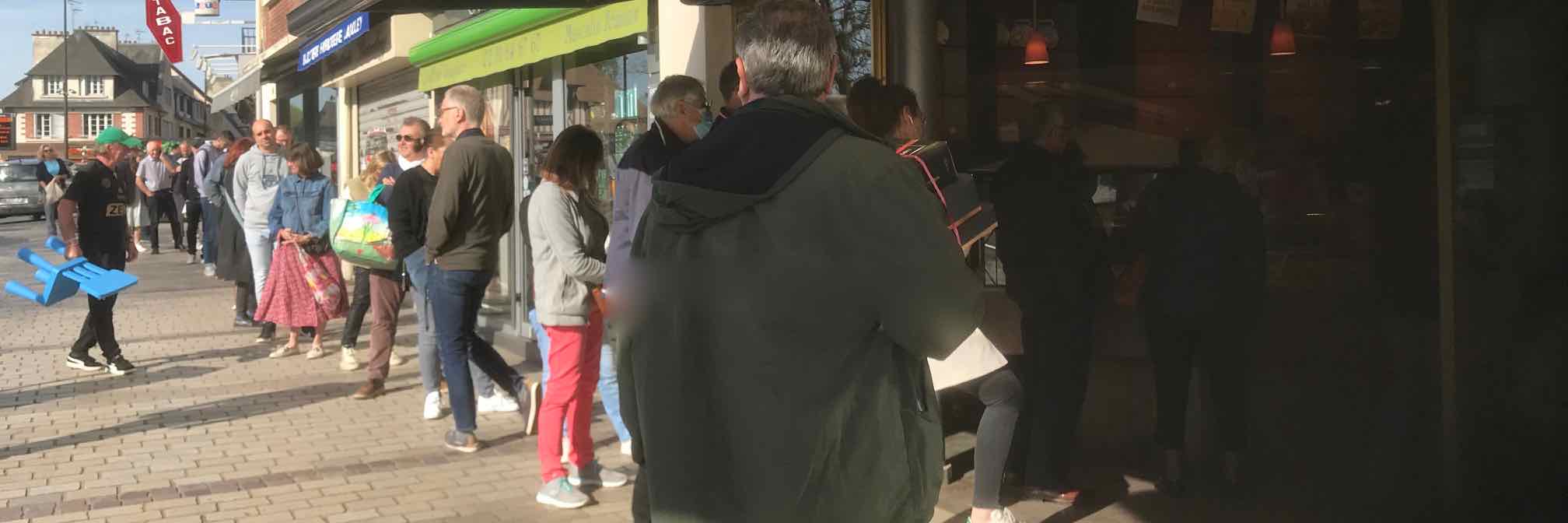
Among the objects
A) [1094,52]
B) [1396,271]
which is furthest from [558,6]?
[1396,271]

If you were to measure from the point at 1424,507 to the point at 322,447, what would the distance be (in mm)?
4842

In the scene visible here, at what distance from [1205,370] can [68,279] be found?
6.65 metres

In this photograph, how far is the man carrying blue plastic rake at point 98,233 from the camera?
9.42m

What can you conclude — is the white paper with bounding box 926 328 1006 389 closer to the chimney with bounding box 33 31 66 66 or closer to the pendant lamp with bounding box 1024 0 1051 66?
the pendant lamp with bounding box 1024 0 1051 66

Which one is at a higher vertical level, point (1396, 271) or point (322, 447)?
point (1396, 271)

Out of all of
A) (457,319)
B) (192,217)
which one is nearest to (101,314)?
(457,319)

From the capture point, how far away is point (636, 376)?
299cm

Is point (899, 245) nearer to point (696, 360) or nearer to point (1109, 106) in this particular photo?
point (696, 360)

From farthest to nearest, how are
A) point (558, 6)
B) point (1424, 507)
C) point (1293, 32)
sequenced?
point (558, 6) → point (1293, 32) → point (1424, 507)

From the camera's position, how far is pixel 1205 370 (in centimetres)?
584

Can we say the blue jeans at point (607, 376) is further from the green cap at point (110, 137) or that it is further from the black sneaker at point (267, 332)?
the black sneaker at point (267, 332)

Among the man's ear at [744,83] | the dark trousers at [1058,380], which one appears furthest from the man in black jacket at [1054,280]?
the man's ear at [744,83]

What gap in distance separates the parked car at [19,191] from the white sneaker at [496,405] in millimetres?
33756

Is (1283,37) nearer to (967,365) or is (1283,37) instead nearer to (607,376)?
(967,365)
